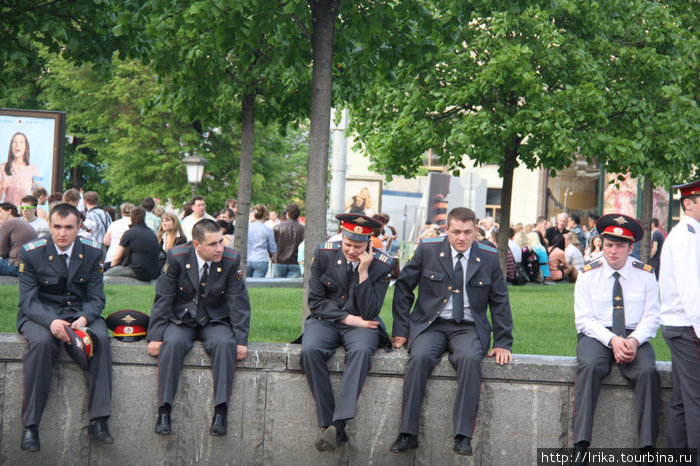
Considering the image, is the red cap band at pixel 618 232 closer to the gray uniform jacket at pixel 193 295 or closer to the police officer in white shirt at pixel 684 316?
the police officer in white shirt at pixel 684 316

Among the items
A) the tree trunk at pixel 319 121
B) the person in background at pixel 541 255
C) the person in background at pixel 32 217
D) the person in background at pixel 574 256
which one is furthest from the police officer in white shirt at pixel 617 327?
the person in background at pixel 574 256

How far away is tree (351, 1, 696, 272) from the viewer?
15.9 metres

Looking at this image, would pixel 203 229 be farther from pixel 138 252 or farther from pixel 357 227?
pixel 138 252

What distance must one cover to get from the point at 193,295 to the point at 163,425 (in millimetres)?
989

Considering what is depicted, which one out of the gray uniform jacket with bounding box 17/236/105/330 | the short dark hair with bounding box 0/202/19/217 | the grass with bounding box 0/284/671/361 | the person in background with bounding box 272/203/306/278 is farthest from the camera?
the person in background with bounding box 272/203/306/278

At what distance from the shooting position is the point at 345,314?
6.71 m

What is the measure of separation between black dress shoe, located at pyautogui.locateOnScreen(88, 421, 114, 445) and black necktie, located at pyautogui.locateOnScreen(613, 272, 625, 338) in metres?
3.80

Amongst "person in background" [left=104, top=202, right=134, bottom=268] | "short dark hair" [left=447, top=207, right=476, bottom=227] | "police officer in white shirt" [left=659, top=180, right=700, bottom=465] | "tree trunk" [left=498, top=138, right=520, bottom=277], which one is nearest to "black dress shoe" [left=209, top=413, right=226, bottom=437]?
"short dark hair" [left=447, top=207, right=476, bottom=227]

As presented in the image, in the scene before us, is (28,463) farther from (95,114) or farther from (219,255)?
(95,114)

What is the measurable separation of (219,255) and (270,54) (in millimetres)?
5077

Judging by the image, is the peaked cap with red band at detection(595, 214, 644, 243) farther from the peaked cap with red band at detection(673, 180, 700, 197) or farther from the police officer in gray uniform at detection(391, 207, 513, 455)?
the police officer in gray uniform at detection(391, 207, 513, 455)

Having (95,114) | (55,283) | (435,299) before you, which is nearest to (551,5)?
(435,299)

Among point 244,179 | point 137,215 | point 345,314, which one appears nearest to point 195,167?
point 137,215

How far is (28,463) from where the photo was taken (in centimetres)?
637
